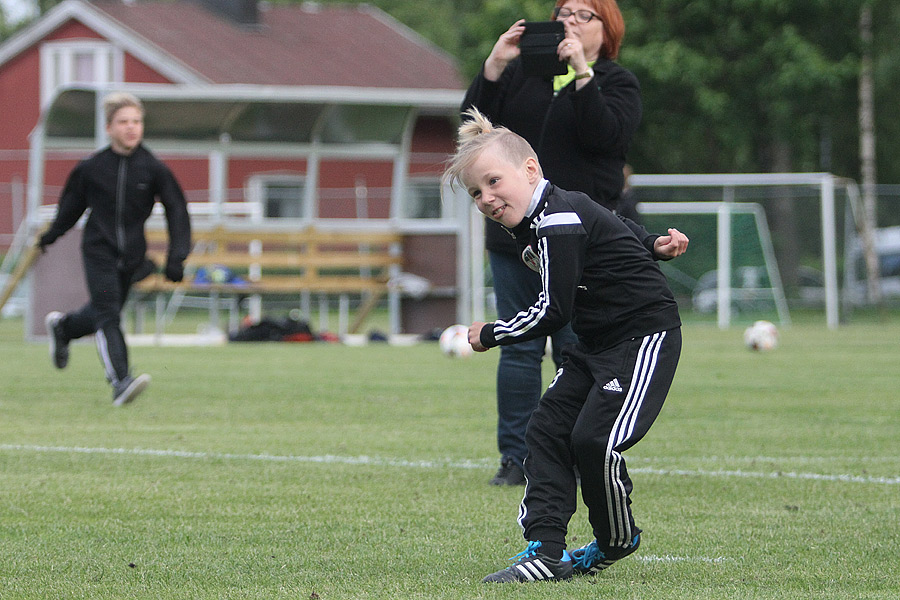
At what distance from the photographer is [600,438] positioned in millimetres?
3787

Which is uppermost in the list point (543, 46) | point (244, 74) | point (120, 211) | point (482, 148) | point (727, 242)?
point (244, 74)

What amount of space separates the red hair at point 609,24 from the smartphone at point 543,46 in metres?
0.34

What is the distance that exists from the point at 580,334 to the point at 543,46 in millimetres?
1554

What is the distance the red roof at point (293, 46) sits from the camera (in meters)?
35.1

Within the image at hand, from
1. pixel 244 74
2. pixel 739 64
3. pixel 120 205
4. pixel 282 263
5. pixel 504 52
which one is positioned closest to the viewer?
pixel 504 52

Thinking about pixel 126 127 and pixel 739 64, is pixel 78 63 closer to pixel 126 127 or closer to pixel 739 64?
pixel 739 64

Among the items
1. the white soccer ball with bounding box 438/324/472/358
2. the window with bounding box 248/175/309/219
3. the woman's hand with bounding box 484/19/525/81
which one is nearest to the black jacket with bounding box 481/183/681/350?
the woman's hand with bounding box 484/19/525/81

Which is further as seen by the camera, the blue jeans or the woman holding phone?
the blue jeans

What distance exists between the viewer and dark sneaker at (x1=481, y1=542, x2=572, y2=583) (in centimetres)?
375

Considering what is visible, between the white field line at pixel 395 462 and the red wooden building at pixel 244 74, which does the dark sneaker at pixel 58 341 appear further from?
the red wooden building at pixel 244 74

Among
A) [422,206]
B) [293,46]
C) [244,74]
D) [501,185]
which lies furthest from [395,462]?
[293,46]

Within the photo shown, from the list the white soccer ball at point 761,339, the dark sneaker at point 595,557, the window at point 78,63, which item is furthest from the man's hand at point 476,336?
the window at point 78,63

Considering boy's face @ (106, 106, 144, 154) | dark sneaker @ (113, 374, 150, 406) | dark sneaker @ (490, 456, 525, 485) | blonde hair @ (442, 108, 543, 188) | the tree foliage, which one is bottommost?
dark sneaker @ (113, 374, 150, 406)

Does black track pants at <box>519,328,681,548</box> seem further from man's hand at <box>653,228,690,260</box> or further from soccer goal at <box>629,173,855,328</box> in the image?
soccer goal at <box>629,173,855,328</box>
